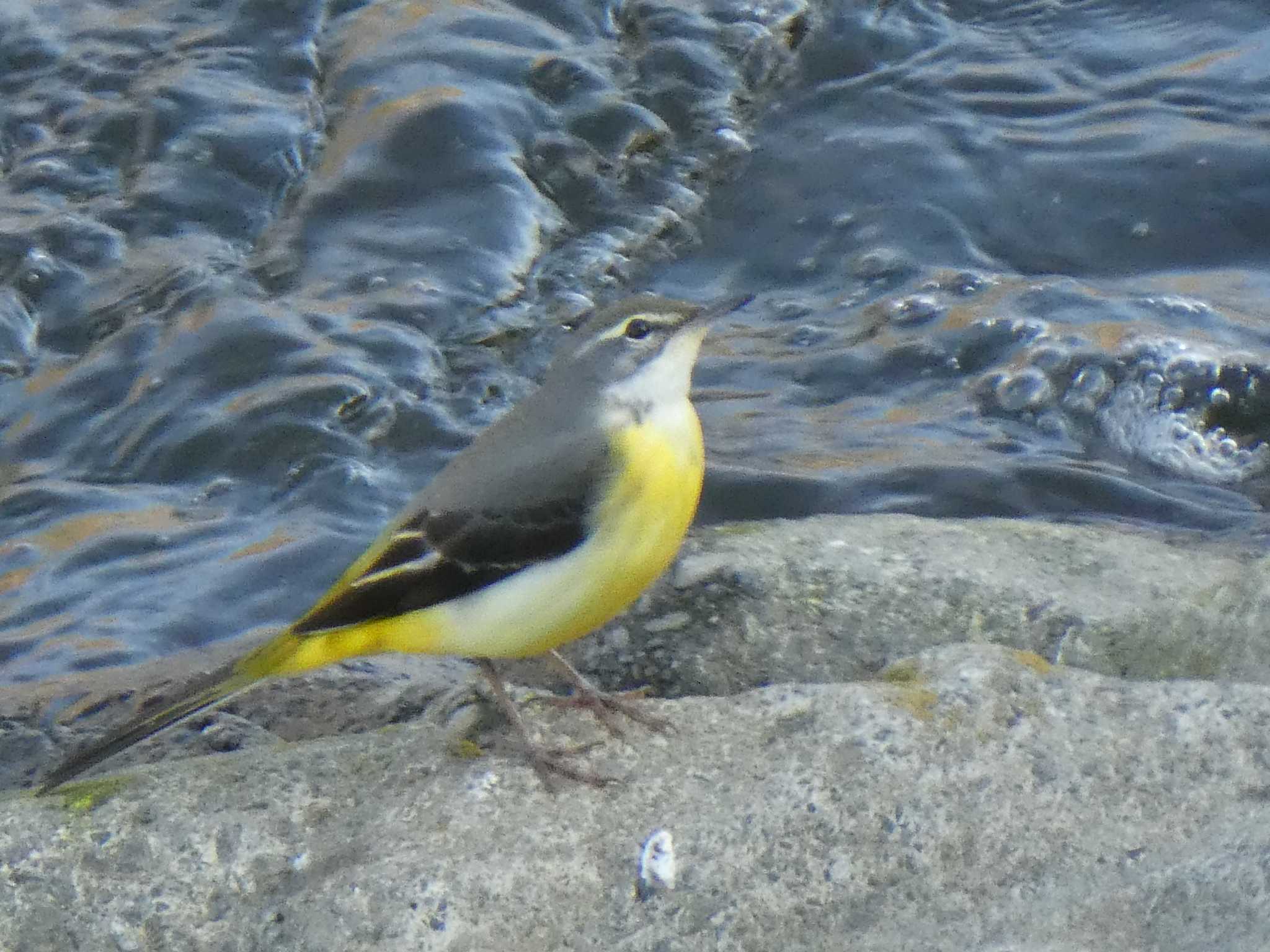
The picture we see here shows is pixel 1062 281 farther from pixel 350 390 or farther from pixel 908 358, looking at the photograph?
pixel 350 390

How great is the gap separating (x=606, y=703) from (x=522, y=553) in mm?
549

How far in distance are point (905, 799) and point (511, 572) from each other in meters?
1.41

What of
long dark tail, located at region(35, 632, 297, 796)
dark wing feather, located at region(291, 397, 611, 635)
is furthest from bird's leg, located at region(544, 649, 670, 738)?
long dark tail, located at region(35, 632, 297, 796)

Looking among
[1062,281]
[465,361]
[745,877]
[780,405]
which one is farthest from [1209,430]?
[745,877]

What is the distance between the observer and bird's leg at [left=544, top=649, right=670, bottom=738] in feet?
16.9

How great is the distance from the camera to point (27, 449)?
342 inches

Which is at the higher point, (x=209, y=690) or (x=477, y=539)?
(x=477, y=539)

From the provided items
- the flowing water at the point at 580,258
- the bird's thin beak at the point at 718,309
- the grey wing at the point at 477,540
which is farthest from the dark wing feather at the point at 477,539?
the flowing water at the point at 580,258

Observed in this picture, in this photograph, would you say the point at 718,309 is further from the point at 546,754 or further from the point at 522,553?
the point at 546,754

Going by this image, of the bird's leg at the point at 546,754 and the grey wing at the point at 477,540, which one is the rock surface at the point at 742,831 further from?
the grey wing at the point at 477,540

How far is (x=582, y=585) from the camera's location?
16.6 feet

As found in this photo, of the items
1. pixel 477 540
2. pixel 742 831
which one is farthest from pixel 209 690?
pixel 742 831

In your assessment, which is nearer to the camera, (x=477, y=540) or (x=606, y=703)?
(x=477, y=540)

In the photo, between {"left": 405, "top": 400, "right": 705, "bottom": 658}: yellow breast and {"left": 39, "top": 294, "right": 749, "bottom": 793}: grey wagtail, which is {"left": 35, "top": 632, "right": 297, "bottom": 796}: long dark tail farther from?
{"left": 405, "top": 400, "right": 705, "bottom": 658}: yellow breast
